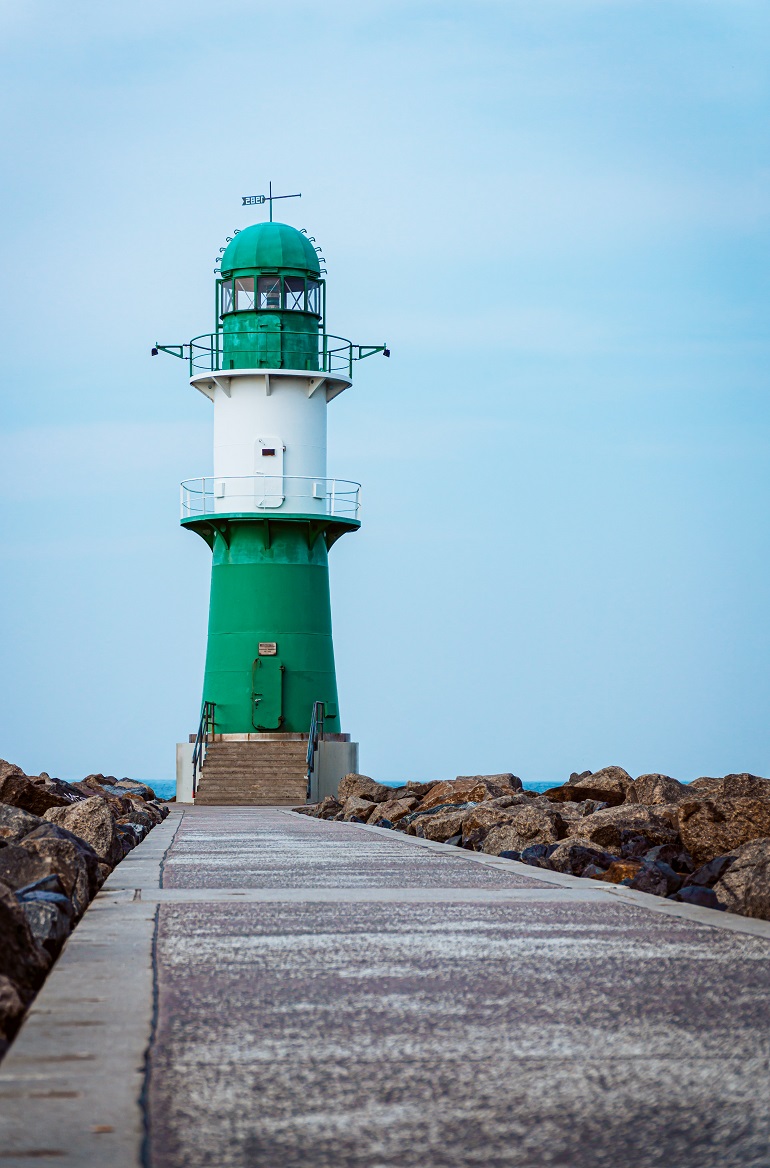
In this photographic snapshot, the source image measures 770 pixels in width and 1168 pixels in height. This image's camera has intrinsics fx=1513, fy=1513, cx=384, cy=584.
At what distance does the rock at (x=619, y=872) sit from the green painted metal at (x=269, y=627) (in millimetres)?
17520

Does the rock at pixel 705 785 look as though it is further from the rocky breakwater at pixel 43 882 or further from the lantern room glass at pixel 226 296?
the lantern room glass at pixel 226 296

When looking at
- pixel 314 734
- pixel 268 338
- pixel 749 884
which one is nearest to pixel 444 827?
pixel 749 884

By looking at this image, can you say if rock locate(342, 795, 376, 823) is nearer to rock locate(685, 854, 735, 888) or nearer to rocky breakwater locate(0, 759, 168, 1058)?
rocky breakwater locate(0, 759, 168, 1058)

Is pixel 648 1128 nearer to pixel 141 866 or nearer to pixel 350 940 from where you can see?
pixel 350 940

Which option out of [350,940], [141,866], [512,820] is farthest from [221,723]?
[350,940]

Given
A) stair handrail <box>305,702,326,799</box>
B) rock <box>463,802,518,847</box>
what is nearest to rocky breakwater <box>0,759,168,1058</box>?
rock <box>463,802,518,847</box>

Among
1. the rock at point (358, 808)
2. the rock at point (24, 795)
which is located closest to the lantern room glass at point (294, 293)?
the rock at point (358, 808)

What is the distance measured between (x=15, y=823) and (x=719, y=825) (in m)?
4.62

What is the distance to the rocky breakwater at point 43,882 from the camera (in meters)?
4.40

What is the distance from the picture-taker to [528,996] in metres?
4.20

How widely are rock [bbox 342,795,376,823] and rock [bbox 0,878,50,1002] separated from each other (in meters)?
12.5

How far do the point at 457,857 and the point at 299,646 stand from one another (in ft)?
55.4

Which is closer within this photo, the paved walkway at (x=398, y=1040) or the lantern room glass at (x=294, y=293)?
the paved walkway at (x=398, y=1040)

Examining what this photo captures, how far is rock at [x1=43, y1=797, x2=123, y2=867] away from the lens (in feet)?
31.4
